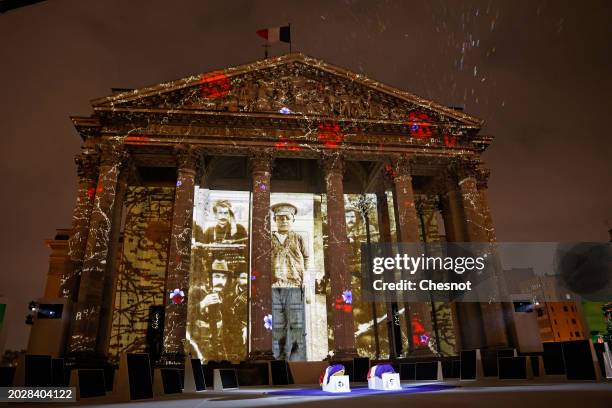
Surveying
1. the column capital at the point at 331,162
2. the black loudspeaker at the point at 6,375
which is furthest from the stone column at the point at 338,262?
the black loudspeaker at the point at 6,375

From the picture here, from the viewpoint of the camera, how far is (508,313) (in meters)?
19.2

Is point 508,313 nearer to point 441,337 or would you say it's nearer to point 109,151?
point 441,337

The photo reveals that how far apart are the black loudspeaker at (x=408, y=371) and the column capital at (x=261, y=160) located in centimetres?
1028

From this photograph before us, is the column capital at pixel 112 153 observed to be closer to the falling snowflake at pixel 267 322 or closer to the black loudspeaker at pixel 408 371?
the falling snowflake at pixel 267 322

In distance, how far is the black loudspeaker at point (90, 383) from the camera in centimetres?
929

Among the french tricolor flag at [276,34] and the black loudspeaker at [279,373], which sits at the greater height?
the french tricolor flag at [276,34]

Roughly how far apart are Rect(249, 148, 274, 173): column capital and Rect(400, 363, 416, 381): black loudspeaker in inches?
405

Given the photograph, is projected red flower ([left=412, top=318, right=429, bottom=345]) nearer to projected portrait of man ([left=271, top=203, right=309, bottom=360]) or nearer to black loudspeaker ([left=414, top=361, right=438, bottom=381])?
black loudspeaker ([left=414, top=361, right=438, bottom=381])

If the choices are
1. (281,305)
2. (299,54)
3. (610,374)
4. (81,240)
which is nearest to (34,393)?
(81,240)

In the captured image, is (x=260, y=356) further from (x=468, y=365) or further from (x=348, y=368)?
(x=468, y=365)

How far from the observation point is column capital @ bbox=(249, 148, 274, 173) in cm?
1983

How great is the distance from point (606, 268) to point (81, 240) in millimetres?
49113

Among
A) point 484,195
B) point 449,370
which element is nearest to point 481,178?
point 484,195

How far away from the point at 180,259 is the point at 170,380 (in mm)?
7559
